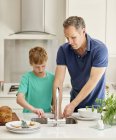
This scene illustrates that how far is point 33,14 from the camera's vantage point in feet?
14.0

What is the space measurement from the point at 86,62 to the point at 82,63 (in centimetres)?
4

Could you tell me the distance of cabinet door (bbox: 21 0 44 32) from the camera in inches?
168

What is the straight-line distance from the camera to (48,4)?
4.39 meters

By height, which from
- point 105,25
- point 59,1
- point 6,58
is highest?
point 59,1

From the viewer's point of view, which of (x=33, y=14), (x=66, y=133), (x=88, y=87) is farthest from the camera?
(x=33, y=14)

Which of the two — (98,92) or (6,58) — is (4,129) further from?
(6,58)

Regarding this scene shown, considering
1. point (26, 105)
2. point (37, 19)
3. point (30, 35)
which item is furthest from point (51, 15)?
point (26, 105)

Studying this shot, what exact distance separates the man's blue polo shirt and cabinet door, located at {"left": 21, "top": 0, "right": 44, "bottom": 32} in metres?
1.46

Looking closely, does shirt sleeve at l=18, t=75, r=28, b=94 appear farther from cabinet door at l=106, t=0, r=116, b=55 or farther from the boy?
cabinet door at l=106, t=0, r=116, b=55

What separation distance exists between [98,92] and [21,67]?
1878 mm

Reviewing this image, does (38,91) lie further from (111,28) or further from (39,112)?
(111,28)

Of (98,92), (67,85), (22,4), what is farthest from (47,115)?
(22,4)

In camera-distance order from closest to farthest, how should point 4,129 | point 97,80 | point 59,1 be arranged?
1. point 4,129
2. point 97,80
3. point 59,1

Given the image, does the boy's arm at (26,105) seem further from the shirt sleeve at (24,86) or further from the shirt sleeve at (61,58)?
the shirt sleeve at (61,58)
